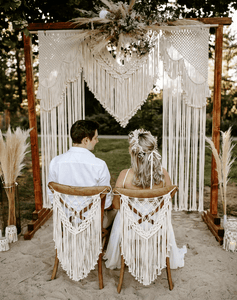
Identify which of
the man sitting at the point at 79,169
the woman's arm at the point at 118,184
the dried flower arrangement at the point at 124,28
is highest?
the dried flower arrangement at the point at 124,28

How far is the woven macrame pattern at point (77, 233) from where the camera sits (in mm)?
1778

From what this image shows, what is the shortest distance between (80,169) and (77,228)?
1.35ft

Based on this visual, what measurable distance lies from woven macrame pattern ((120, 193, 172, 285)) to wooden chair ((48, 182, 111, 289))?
0.60 feet

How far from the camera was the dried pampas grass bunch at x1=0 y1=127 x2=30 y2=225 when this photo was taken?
2561mm

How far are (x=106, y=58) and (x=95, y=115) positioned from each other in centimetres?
578

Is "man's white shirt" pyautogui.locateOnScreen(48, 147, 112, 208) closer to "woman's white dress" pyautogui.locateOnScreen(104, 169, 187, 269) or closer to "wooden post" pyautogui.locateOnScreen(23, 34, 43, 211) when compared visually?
"woman's white dress" pyautogui.locateOnScreen(104, 169, 187, 269)

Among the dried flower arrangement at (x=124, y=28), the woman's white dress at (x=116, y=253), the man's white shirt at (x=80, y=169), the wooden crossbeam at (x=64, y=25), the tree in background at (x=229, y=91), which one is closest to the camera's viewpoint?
the man's white shirt at (x=80, y=169)

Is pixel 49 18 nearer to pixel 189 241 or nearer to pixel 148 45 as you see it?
pixel 148 45

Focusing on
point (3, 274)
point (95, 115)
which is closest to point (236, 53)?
point (95, 115)

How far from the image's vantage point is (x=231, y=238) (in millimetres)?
2400

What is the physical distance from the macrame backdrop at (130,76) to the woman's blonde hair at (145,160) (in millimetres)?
1085

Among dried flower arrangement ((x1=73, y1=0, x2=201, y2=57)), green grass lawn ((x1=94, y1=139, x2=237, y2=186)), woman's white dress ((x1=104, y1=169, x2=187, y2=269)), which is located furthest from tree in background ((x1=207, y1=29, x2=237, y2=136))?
woman's white dress ((x1=104, y1=169, x2=187, y2=269))

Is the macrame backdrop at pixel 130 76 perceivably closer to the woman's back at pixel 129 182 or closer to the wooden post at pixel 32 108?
the wooden post at pixel 32 108

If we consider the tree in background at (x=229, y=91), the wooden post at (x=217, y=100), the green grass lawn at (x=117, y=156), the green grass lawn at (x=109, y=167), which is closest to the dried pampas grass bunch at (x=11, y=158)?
the green grass lawn at (x=109, y=167)
